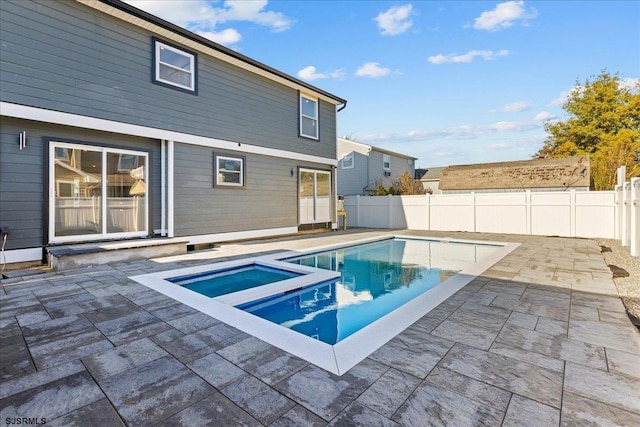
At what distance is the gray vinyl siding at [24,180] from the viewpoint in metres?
5.64

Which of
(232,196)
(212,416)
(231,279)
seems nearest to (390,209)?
(232,196)

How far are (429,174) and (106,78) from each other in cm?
2565

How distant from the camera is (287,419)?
1.75 metres

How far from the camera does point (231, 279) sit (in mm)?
5605

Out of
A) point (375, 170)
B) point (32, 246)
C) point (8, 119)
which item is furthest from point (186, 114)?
point (375, 170)

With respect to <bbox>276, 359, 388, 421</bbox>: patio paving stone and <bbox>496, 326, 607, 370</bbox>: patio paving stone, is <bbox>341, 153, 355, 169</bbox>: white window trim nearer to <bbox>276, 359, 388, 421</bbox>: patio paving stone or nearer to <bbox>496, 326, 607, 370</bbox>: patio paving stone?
<bbox>496, 326, 607, 370</bbox>: patio paving stone

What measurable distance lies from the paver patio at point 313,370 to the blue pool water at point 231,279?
1.17m

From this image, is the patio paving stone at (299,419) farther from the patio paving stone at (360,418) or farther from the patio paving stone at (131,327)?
the patio paving stone at (131,327)

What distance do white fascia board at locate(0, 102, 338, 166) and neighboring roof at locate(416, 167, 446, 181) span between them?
64.8 ft

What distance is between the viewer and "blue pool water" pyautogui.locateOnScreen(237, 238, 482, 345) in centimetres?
394

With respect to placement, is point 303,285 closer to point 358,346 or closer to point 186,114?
point 358,346

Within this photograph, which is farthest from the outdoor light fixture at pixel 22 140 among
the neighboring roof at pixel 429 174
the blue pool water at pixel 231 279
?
the neighboring roof at pixel 429 174

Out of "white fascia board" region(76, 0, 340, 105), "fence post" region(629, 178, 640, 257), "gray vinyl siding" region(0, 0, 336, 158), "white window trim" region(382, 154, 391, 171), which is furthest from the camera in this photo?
"white window trim" region(382, 154, 391, 171)

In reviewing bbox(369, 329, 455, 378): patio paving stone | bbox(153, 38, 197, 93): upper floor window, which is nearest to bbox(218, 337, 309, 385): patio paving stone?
bbox(369, 329, 455, 378): patio paving stone
